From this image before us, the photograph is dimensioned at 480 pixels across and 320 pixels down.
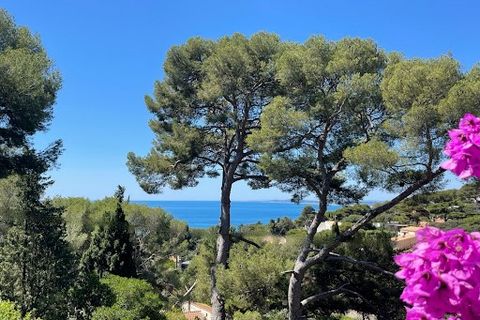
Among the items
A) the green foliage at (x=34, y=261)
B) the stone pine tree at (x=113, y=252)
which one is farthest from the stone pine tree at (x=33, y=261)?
the stone pine tree at (x=113, y=252)

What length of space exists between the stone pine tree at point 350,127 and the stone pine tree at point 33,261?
4.29 m

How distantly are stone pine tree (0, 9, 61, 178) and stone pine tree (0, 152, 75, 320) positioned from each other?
367 millimetres

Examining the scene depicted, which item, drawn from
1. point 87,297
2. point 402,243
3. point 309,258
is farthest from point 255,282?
point 402,243

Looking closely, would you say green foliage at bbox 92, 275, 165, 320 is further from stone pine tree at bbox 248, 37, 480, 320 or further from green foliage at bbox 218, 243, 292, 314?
stone pine tree at bbox 248, 37, 480, 320

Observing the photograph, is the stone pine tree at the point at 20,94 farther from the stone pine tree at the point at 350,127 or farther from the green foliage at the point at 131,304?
the stone pine tree at the point at 350,127

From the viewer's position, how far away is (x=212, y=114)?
1096cm

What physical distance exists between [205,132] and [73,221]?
26.7ft

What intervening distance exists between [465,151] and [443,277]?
0.39m

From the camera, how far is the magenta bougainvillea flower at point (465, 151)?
1.27 m

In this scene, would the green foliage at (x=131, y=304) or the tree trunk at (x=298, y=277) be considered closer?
the green foliage at (x=131, y=304)

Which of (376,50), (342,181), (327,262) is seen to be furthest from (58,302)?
(376,50)

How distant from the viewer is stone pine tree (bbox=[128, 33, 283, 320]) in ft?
33.6

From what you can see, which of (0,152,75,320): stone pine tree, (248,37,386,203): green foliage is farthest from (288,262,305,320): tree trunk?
(0,152,75,320): stone pine tree

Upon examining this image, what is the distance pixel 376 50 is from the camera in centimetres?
889
